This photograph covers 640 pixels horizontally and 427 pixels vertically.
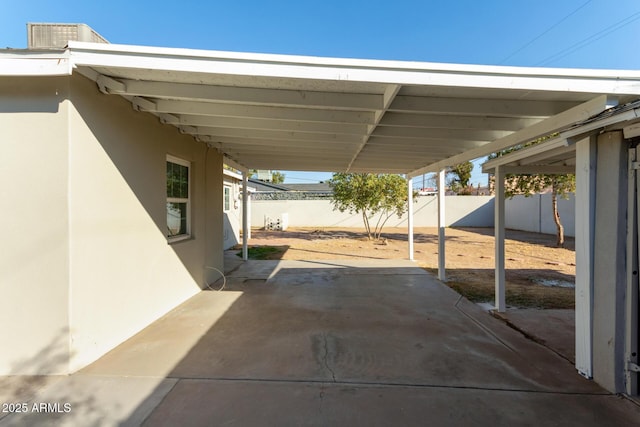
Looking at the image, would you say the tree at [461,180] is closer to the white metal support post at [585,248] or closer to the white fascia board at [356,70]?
the white metal support post at [585,248]

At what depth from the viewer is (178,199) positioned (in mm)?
4902

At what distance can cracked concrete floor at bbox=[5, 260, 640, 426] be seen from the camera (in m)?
2.17

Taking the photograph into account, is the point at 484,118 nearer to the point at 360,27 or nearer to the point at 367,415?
the point at 367,415

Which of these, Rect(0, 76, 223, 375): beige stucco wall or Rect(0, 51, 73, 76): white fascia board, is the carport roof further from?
Rect(0, 76, 223, 375): beige stucco wall

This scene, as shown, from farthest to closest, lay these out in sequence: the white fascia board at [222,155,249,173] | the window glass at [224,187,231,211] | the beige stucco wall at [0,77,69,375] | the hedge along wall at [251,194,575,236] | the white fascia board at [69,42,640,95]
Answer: the hedge along wall at [251,194,575,236] → the window glass at [224,187,231,211] → the white fascia board at [222,155,249,173] → the beige stucco wall at [0,77,69,375] → the white fascia board at [69,42,640,95]

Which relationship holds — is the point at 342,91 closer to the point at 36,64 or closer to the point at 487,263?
the point at 36,64

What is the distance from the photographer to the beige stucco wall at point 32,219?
103 inches

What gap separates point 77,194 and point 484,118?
4358mm

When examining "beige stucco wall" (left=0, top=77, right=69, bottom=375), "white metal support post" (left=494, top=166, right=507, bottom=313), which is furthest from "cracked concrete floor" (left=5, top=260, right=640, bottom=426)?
"beige stucco wall" (left=0, top=77, right=69, bottom=375)

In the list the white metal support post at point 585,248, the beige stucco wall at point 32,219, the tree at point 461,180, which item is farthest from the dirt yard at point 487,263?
the tree at point 461,180

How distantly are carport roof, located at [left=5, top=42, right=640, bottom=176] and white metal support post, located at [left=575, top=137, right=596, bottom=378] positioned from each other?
1.31 feet

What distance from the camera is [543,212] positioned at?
16.4m

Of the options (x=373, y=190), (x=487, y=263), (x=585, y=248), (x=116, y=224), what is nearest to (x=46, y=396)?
(x=116, y=224)

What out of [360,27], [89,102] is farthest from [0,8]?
[360,27]
